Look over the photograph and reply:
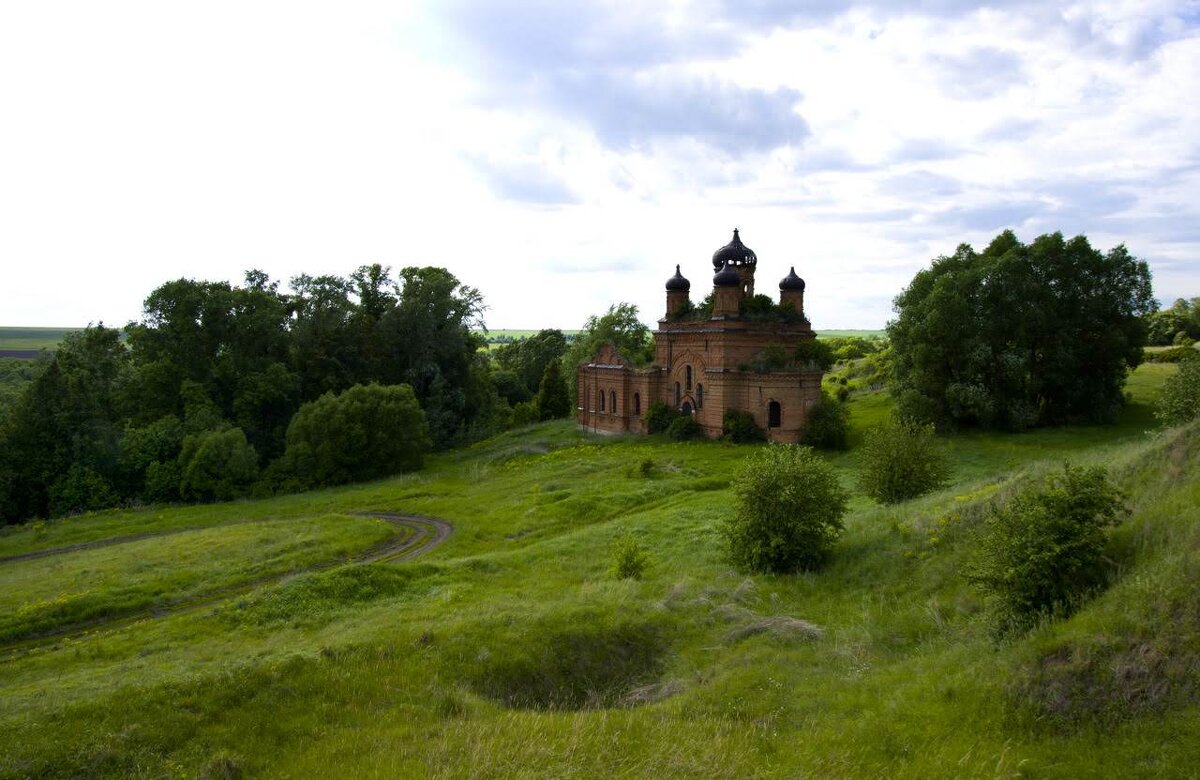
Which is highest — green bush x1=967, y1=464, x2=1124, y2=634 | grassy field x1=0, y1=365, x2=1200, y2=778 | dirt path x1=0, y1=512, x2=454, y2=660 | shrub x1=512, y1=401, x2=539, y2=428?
green bush x1=967, y1=464, x2=1124, y2=634

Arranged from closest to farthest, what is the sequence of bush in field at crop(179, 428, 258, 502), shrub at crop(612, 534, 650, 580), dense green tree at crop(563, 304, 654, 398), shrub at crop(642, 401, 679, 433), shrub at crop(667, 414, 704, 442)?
shrub at crop(612, 534, 650, 580)
bush in field at crop(179, 428, 258, 502)
shrub at crop(667, 414, 704, 442)
shrub at crop(642, 401, 679, 433)
dense green tree at crop(563, 304, 654, 398)

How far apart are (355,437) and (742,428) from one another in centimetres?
2430

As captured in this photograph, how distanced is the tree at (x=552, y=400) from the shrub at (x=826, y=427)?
33299 millimetres

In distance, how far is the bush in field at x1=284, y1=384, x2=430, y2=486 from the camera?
4794cm

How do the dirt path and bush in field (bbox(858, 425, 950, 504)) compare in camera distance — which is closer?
the dirt path

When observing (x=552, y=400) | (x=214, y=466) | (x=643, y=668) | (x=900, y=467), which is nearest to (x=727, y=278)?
(x=900, y=467)

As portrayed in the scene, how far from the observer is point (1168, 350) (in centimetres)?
5644

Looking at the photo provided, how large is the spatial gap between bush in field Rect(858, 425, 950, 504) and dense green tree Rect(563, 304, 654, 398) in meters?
46.3

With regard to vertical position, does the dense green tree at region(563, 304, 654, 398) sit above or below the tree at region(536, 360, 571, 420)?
above

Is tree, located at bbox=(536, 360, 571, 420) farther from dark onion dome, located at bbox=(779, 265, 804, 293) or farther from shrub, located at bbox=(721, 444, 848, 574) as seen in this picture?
shrub, located at bbox=(721, 444, 848, 574)

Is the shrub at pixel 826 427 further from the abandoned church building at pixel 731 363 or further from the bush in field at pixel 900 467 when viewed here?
the bush in field at pixel 900 467

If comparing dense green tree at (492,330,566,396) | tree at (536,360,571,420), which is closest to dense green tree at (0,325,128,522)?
tree at (536,360,571,420)

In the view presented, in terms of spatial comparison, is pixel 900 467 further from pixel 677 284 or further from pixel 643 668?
pixel 677 284

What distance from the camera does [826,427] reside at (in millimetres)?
44594
